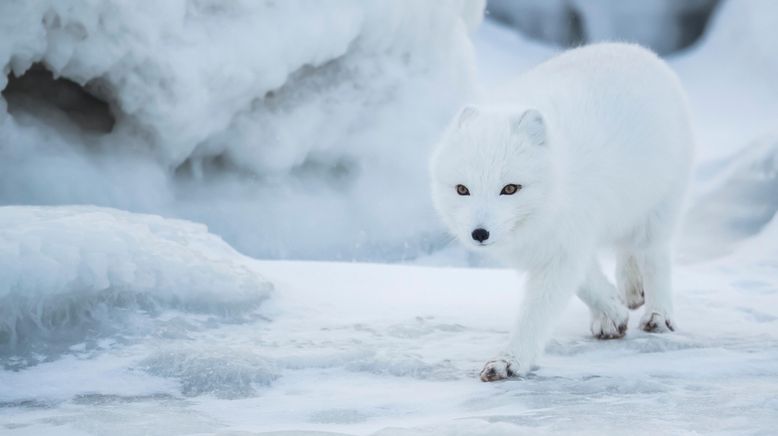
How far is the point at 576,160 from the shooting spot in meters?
2.99

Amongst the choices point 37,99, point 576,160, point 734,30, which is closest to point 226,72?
point 37,99

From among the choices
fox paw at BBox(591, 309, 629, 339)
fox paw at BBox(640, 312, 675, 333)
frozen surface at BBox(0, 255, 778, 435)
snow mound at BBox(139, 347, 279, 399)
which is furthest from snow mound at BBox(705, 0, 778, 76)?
snow mound at BBox(139, 347, 279, 399)

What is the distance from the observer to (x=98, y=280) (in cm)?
314

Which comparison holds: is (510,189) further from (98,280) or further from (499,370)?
(98,280)

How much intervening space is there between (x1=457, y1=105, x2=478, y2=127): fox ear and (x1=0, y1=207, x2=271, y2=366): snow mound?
1055 millimetres

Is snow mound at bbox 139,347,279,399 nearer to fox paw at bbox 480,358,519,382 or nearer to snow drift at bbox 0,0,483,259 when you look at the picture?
fox paw at bbox 480,358,519,382

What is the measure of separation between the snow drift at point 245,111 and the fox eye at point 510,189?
229 centimetres

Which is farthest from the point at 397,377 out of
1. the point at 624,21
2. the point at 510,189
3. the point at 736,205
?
the point at 624,21

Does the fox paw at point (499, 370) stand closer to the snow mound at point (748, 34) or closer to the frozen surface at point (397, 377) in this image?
the frozen surface at point (397, 377)

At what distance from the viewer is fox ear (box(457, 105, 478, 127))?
2951 mm

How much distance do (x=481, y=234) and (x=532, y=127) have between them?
1.30ft

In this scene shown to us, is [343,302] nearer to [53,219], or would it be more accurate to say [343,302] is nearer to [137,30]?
[53,219]

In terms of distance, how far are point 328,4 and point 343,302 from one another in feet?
6.40

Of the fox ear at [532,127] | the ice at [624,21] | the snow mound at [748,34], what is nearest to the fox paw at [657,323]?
the fox ear at [532,127]
